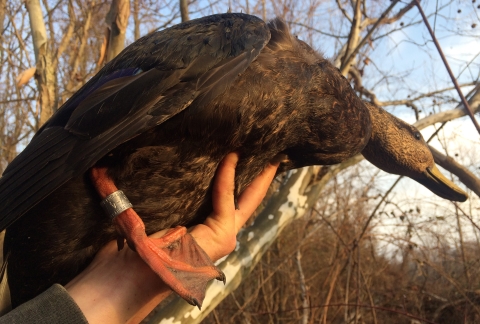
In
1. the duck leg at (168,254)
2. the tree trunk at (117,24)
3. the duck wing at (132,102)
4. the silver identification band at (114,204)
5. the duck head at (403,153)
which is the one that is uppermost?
the tree trunk at (117,24)

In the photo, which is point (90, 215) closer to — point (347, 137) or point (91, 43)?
point (347, 137)

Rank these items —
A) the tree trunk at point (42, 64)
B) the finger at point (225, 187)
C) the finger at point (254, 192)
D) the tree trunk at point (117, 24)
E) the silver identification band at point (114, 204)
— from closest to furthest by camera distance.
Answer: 1. the silver identification band at point (114, 204)
2. the finger at point (225, 187)
3. the finger at point (254, 192)
4. the tree trunk at point (117, 24)
5. the tree trunk at point (42, 64)

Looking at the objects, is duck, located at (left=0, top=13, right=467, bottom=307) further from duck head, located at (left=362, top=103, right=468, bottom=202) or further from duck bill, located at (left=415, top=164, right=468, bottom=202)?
duck bill, located at (left=415, top=164, right=468, bottom=202)

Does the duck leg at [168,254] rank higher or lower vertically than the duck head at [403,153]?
higher

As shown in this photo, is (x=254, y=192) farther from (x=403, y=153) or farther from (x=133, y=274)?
(x=403, y=153)

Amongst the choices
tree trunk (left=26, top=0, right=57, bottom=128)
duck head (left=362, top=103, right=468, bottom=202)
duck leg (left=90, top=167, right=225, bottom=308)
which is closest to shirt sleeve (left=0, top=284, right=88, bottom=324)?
duck leg (left=90, top=167, right=225, bottom=308)

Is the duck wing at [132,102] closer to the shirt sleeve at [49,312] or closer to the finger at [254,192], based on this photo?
the shirt sleeve at [49,312]

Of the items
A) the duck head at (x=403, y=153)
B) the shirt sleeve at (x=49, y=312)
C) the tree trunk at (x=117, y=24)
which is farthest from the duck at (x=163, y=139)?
the tree trunk at (x=117, y=24)
